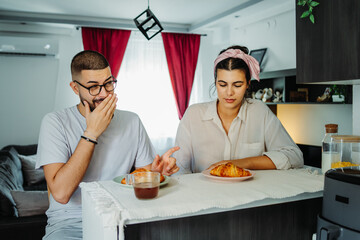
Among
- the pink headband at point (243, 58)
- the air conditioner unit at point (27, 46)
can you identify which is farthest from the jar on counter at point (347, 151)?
the air conditioner unit at point (27, 46)

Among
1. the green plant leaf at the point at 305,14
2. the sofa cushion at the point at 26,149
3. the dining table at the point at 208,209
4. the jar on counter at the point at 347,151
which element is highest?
the green plant leaf at the point at 305,14

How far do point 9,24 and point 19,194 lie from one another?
366 centimetres

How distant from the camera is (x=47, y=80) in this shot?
5.55 m

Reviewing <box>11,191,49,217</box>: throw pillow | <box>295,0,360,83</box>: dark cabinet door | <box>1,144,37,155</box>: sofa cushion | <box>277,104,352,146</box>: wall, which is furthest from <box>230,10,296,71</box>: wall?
<box>1,144,37,155</box>: sofa cushion

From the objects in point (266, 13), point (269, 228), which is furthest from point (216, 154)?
point (266, 13)

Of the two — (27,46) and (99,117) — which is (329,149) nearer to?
(99,117)

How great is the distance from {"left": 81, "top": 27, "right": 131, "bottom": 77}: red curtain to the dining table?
14.5 feet

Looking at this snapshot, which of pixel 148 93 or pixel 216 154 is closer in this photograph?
pixel 216 154

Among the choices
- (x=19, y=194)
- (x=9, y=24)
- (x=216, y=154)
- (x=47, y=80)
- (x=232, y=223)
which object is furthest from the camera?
(x=47, y=80)

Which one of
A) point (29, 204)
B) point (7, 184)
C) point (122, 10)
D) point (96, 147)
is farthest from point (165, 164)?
point (122, 10)

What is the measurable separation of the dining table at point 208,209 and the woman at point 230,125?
497mm

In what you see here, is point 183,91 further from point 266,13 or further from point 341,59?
point 341,59

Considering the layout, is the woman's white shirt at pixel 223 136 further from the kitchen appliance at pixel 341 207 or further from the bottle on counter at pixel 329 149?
the kitchen appliance at pixel 341 207

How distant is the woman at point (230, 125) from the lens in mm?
1940
